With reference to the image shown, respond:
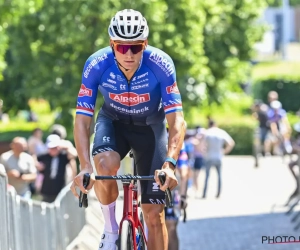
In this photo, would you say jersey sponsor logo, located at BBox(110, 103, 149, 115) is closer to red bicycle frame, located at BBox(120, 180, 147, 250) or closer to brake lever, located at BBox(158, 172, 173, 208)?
red bicycle frame, located at BBox(120, 180, 147, 250)

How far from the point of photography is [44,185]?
1708 cm

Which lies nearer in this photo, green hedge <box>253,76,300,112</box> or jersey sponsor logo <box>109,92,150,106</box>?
jersey sponsor logo <box>109,92,150,106</box>

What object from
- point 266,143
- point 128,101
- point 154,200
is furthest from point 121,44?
point 266,143

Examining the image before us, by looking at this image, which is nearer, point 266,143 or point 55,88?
point 55,88

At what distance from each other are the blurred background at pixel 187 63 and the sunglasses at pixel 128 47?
7087 millimetres

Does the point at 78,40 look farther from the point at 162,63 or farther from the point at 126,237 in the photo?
the point at 126,237

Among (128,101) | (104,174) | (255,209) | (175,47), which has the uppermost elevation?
(175,47)

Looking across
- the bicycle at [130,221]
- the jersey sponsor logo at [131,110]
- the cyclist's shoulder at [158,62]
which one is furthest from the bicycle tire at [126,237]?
the cyclist's shoulder at [158,62]

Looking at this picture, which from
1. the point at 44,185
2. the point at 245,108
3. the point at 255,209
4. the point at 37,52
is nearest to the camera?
the point at 44,185

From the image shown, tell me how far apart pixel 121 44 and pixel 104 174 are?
3.30ft

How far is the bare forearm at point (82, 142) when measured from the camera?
25.5 ft

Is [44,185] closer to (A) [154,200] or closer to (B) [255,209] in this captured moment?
(B) [255,209]

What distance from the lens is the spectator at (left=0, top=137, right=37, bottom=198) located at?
637 inches

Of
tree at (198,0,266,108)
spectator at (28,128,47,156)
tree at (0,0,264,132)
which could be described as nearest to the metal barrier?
spectator at (28,128,47,156)
